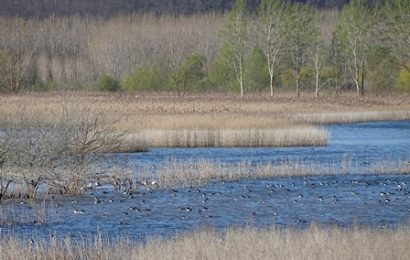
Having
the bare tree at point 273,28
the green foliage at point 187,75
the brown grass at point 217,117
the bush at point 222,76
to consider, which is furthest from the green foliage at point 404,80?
the brown grass at point 217,117

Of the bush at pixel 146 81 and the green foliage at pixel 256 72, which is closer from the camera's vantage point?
the bush at pixel 146 81

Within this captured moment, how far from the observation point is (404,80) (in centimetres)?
7494

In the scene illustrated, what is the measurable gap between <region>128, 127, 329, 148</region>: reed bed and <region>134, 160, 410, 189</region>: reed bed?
23.0ft

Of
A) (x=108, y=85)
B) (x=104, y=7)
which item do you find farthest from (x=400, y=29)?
(x=104, y=7)

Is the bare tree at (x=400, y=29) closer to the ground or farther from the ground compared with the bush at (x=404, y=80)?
farther from the ground

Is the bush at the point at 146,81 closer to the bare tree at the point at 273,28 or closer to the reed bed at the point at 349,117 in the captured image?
the bare tree at the point at 273,28

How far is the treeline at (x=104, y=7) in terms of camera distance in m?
181

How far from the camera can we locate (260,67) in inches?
3155

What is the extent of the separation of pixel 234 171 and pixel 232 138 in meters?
9.52

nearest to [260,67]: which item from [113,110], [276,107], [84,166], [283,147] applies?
[276,107]

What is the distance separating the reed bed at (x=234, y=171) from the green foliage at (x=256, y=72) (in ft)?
162

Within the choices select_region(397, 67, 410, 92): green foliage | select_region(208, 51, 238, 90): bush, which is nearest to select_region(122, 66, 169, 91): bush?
select_region(208, 51, 238, 90): bush

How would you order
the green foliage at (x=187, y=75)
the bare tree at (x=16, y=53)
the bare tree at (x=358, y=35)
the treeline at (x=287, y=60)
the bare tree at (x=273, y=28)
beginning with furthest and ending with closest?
the bare tree at (x=273, y=28) → the treeline at (x=287, y=60) → the bare tree at (x=358, y=35) → the green foliage at (x=187, y=75) → the bare tree at (x=16, y=53)

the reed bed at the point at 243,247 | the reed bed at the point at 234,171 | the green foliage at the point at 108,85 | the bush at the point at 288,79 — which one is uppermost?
the reed bed at the point at 243,247
